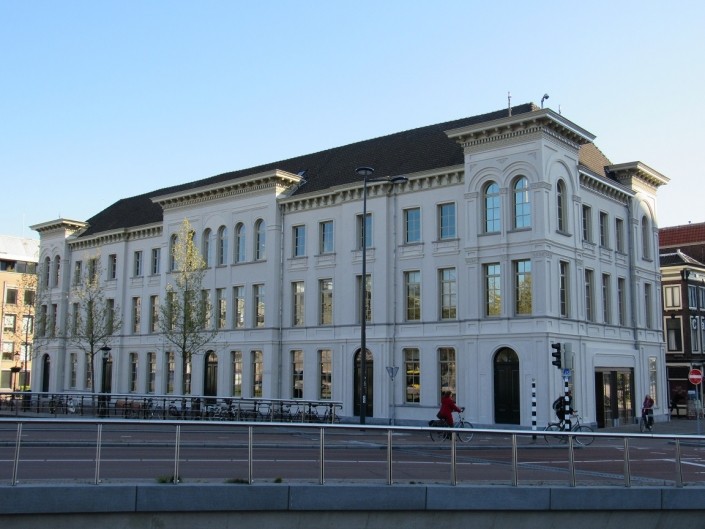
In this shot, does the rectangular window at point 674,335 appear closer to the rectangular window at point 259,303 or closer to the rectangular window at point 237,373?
the rectangular window at point 259,303

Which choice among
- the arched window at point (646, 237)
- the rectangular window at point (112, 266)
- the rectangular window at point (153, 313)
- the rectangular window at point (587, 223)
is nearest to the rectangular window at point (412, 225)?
the rectangular window at point (587, 223)

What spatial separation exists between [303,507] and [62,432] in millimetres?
3322

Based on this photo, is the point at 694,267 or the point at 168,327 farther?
the point at 694,267

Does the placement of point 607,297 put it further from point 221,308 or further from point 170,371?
point 170,371

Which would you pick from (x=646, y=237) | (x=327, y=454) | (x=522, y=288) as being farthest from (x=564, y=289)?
(x=327, y=454)

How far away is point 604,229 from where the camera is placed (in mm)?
39812

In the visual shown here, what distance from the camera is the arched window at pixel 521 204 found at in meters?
34.4

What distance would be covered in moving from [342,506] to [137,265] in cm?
4571

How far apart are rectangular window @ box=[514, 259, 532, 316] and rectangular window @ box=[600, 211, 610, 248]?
23.7 feet

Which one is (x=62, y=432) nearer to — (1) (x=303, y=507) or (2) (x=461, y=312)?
(1) (x=303, y=507)

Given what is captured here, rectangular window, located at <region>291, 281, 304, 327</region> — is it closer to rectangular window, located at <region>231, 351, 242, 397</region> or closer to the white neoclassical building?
the white neoclassical building

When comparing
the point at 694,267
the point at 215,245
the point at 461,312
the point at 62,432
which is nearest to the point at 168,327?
the point at 215,245

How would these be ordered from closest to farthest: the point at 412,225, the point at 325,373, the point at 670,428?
the point at 670,428
the point at 412,225
the point at 325,373

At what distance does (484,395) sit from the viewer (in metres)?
34.6
